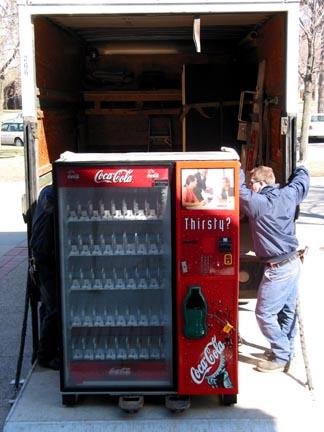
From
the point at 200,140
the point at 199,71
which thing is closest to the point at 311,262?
the point at 200,140

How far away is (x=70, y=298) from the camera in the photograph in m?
4.38

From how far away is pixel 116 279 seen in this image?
441cm

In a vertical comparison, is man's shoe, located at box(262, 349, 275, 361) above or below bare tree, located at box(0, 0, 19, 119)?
below

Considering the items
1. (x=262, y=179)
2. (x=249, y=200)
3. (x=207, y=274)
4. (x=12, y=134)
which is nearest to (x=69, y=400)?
(x=207, y=274)

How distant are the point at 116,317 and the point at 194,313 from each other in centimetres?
58

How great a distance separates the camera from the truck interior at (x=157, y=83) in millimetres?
5676

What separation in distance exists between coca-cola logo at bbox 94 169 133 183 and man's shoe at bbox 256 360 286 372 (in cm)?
192

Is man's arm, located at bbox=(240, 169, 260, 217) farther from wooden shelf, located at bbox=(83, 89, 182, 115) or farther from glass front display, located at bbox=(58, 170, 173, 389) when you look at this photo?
wooden shelf, located at bbox=(83, 89, 182, 115)

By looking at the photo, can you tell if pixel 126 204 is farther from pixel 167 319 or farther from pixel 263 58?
pixel 263 58

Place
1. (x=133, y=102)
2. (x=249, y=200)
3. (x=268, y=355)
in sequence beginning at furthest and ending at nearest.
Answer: (x=133, y=102) → (x=268, y=355) → (x=249, y=200)

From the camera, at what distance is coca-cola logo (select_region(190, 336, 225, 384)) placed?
4.32 meters

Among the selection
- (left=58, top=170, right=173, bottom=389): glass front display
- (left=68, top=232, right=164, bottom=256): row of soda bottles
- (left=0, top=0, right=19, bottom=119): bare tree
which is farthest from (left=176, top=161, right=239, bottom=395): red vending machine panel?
(left=0, top=0, right=19, bottom=119): bare tree

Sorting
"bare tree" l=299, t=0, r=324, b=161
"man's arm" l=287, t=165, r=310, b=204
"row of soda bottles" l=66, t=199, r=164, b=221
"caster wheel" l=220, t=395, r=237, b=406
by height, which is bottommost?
"caster wheel" l=220, t=395, r=237, b=406

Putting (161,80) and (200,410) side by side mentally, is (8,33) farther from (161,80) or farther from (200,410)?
(200,410)
